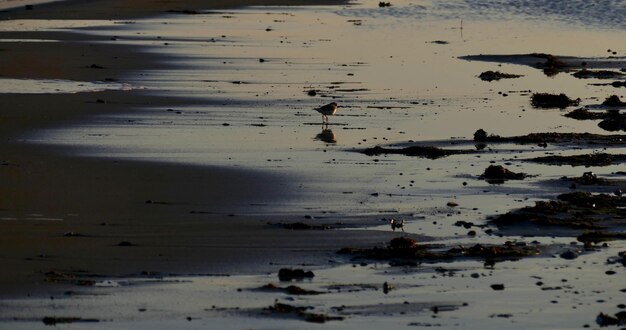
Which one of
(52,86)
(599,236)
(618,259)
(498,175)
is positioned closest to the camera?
(618,259)

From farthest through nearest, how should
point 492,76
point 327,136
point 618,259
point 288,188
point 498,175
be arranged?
point 492,76
point 327,136
point 498,175
point 288,188
point 618,259

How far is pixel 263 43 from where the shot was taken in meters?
30.6

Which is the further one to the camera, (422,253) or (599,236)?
(599,236)

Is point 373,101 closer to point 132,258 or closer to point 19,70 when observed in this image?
point 19,70

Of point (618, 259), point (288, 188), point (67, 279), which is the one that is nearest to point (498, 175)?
point (288, 188)

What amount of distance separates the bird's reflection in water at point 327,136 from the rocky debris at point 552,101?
4.37 meters

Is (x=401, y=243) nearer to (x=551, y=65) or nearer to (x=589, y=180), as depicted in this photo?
(x=589, y=180)

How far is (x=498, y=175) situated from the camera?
48.4 ft

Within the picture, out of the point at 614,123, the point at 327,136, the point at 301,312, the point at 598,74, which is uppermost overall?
the point at 598,74

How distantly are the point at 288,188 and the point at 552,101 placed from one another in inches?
324

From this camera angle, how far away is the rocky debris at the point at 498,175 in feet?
48.3

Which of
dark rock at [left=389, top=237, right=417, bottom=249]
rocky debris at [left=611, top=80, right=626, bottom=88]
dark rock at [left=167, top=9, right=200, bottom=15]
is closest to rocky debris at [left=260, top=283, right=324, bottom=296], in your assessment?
dark rock at [left=389, top=237, right=417, bottom=249]

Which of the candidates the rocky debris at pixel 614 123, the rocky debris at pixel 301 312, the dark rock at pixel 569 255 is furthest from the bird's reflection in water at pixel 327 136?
the rocky debris at pixel 301 312

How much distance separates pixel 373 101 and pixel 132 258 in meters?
10.6
